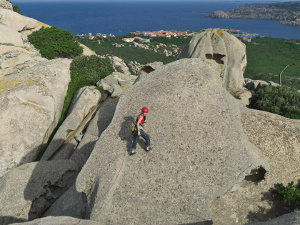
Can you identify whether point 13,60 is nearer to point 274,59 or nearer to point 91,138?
point 91,138

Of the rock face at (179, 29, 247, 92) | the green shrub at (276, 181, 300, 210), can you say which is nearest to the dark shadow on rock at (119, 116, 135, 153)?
the green shrub at (276, 181, 300, 210)

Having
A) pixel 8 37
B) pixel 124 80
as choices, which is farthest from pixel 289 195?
pixel 8 37

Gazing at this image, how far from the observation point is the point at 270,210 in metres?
11.9

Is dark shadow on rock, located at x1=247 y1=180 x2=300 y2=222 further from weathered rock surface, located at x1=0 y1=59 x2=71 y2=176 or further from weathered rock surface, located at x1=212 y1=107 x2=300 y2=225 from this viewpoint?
weathered rock surface, located at x1=0 y1=59 x2=71 y2=176

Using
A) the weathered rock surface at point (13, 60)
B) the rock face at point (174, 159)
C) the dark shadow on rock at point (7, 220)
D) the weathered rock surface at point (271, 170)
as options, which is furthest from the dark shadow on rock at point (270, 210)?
the weathered rock surface at point (13, 60)

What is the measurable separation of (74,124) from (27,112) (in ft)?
14.7

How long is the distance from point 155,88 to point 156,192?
21.8 feet

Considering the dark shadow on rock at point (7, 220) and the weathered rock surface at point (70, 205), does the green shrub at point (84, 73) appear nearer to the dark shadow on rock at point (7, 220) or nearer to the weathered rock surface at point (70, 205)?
the weathered rock surface at point (70, 205)

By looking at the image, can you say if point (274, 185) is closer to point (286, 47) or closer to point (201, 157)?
point (201, 157)

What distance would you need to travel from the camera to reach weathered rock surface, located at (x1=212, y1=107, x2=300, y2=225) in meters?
11.4

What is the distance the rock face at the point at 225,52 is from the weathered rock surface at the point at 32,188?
70.1ft

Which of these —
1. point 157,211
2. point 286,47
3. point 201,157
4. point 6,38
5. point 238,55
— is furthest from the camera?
point 286,47

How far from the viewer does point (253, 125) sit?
1408 cm

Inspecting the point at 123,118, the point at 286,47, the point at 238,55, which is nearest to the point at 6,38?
the point at 123,118
